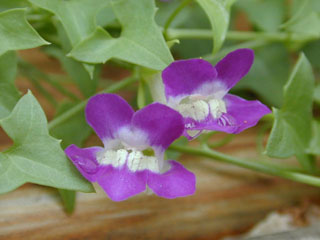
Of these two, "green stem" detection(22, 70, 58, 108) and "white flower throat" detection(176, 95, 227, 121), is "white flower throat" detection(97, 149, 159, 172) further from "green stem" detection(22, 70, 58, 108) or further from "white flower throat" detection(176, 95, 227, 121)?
"green stem" detection(22, 70, 58, 108)

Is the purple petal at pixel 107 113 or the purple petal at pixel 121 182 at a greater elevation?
the purple petal at pixel 107 113

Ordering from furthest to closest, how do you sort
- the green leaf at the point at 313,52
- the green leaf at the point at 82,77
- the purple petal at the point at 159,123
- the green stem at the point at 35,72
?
the green leaf at the point at 313,52 < the green stem at the point at 35,72 < the green leaf at the point at 82,77 < the purple petal at the point at 159,123

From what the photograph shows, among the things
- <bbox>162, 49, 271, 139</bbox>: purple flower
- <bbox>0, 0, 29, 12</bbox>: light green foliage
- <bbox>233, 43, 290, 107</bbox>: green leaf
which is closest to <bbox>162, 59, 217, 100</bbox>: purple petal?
<bbox>162, 49, 271, 139</bbox>: purple flower

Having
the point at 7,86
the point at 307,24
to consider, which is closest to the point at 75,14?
the point at 7,86

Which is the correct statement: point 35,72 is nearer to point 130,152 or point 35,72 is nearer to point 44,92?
point 44,92

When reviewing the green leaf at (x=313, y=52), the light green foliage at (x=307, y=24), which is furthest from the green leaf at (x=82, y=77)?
the green leaf at (x=313, y=52)

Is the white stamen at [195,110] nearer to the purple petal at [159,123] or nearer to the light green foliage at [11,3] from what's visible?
the purple petal at [159,123]
